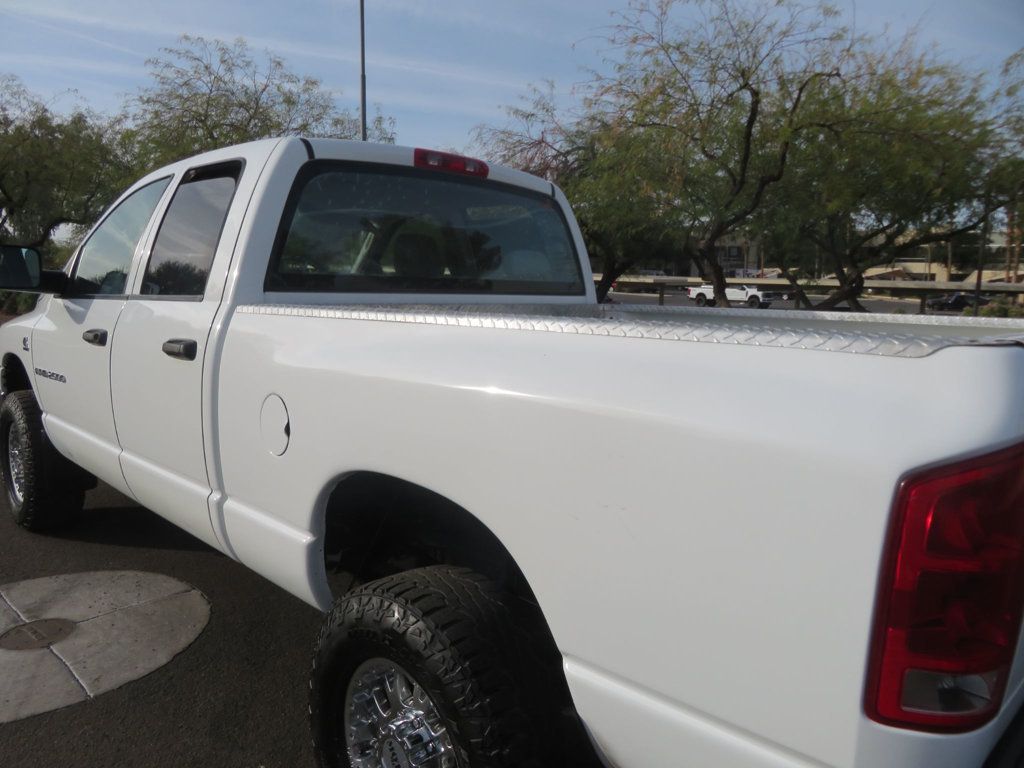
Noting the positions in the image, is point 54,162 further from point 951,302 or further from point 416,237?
point 951,302

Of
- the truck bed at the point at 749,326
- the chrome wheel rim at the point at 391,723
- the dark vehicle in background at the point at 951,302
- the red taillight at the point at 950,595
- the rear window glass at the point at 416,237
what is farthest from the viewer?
the dark vehicle in background at the point at 951,302

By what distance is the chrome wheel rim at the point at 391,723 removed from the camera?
1.99 metres

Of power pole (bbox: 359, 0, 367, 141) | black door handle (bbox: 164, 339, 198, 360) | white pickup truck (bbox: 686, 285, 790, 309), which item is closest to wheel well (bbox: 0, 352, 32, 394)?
black door handle (bbox: 164, 339, 198, 360)

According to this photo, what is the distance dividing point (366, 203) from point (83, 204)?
23.9 m

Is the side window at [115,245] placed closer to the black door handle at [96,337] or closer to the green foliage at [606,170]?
the black door handle at [96,337]

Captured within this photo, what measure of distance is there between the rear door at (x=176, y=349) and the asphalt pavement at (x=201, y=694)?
0.63 metres

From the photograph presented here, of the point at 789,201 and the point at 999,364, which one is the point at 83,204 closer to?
the point at 789,201

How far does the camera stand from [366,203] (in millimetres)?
3350

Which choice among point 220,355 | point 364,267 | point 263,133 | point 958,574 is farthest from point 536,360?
point 263,133

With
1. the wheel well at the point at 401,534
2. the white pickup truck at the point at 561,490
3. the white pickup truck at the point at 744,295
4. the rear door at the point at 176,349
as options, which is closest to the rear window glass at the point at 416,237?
the white pickup truck at the point at 561,490

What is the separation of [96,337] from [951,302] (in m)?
Result: 35.5

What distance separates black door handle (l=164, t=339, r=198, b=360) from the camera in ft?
9.45

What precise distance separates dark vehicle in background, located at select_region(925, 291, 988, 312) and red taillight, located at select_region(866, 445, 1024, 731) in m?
30.6

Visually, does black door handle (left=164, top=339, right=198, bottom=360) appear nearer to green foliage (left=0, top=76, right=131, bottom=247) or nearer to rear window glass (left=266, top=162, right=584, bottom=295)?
rear window glass (left=266, top=162, right=584, bottom=295)
